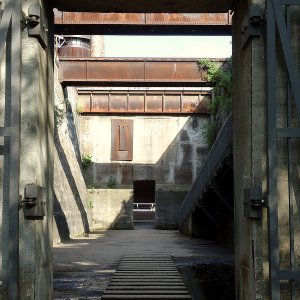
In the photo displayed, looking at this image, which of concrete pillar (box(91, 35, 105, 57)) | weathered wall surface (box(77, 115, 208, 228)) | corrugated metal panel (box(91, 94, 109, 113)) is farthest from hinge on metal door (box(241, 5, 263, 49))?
concrete pillar (box(91, 35, 105, 57))

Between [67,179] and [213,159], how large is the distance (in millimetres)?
11449

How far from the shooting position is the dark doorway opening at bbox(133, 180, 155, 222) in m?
42.6

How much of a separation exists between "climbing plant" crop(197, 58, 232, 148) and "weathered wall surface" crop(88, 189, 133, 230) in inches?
244

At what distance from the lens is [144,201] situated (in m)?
44.6

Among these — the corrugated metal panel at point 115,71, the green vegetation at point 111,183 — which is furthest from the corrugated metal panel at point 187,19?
the green vegetation at point 111,183

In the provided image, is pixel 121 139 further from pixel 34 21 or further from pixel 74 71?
pixel 34 21

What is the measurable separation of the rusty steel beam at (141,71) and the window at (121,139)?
7003 mm

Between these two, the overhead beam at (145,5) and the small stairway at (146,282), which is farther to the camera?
the small stairway at (146,282)

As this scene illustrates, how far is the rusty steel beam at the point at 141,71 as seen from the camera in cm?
2342

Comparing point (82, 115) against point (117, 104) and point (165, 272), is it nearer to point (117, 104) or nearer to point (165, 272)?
point (117, 104)

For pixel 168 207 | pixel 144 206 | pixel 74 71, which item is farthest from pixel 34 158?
pixel 144 206

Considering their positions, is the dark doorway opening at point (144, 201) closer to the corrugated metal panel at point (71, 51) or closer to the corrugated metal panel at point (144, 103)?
the corrugated metal panel at point (144, 103)

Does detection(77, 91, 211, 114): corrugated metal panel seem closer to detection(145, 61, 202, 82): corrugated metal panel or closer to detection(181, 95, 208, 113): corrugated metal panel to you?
detection(181, 95, 208, 113): corrugated metal panel

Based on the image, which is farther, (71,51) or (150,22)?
(71,51)
